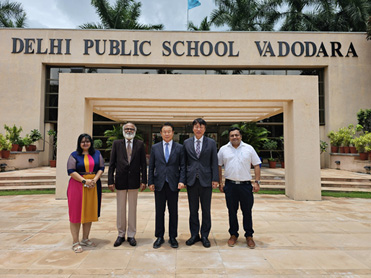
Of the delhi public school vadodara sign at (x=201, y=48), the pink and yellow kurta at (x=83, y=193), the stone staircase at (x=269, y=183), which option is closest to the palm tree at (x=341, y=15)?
the delhi public school vadodara sign at (x=201, y=48)

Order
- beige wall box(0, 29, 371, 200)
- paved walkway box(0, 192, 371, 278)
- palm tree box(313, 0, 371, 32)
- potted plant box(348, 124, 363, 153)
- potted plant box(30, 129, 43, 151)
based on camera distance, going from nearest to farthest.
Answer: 1. paved walkway box(0, 192, 371, 278)
2. potted plant box(348, 124, 363, 153)
3. potted plant box(30, 129, 43, 151)
4. beige wall box(0, 29, 371, 200)
5. palm tree box(313, 0, 371, 32)

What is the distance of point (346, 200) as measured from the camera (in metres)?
7.19

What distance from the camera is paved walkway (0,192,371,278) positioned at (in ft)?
9.18

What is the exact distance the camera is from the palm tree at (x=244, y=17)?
1911 cm

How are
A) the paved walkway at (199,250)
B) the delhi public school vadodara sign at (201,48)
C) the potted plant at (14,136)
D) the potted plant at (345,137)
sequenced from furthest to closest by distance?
1. the delhi public school vadodara sign at (201,48)
2. the potted plant at (345,137)
3. the potted plant at (14,136)
4. the paved walkway at (199,250)

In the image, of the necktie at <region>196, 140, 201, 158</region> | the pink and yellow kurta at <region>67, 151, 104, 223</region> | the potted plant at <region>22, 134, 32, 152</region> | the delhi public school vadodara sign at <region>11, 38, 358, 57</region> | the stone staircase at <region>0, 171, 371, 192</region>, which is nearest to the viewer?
the pink and yellow kurta at <region>67, 151, 104, 223</region>

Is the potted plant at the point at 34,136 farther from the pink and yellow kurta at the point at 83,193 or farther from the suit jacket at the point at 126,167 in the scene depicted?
the suit jacket at the point at 126,167

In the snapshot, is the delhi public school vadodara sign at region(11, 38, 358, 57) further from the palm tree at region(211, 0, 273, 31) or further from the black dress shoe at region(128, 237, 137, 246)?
the black dress shoe at region(128, 237, 137, 246)

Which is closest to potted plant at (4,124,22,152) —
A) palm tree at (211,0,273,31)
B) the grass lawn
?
the grass lawn

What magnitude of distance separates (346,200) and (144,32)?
41.7ft

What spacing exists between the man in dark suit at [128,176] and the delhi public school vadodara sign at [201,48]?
11.4m

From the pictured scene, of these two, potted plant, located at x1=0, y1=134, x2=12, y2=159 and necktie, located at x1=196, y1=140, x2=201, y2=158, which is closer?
necktie, located at x1=196, y1=140, x2=201, y2=158

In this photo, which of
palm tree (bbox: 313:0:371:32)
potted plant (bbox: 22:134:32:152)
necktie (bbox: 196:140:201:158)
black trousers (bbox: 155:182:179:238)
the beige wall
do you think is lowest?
black trousers (bbox: 155:182:179:238)

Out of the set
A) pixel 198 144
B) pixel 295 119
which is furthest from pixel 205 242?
pixel 295 119
